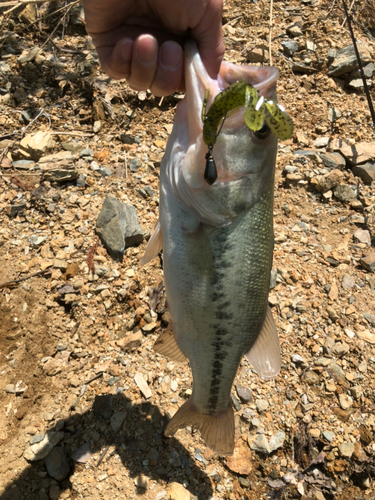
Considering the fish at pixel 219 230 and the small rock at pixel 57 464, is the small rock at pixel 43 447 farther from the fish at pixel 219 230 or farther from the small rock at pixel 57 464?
the fish at pixel 219 230

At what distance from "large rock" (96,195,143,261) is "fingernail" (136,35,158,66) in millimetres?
1629

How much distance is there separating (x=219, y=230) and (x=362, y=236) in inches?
100

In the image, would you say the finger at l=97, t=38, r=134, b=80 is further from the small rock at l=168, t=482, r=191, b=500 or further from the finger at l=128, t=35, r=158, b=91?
the small rock at l=168, t=482, r=191, b=500

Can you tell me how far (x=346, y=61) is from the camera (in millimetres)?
4695

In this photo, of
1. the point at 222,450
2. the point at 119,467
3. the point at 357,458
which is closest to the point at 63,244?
the point at 119,467

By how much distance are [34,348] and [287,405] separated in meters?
2.05

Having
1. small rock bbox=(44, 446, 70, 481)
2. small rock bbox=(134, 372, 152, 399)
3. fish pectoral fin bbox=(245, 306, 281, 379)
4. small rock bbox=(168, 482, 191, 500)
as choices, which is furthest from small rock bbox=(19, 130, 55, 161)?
small rock bbox=(168, 482, 191, 500)

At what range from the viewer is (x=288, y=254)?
3559mm

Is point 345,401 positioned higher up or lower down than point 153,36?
lower down

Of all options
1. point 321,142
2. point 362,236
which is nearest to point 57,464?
point 362,236

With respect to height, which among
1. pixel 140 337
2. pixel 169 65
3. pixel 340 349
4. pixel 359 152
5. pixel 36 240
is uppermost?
pixel 169 65

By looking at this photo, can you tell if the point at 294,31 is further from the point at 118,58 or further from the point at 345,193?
the point at 118,58

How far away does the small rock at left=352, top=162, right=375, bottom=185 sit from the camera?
13.2ft

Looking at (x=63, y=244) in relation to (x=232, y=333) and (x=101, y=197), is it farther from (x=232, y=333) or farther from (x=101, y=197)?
(x=232, y=333)
